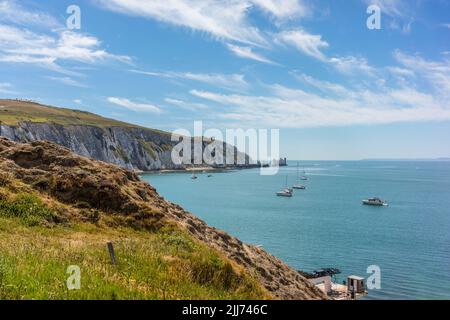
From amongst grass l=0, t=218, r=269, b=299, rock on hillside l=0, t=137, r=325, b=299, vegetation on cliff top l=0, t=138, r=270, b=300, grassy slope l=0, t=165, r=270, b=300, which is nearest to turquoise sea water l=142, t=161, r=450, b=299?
rock on hillside l=0, t=137, r=325, b=299

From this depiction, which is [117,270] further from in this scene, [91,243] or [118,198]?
[118,198]

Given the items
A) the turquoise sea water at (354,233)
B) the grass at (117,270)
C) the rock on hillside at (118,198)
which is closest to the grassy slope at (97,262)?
the grass at (117,270)

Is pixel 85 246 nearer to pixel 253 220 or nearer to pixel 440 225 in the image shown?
pixel 253 220

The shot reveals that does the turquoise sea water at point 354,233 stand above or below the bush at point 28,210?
below

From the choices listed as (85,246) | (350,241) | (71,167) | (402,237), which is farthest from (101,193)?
(402,237)

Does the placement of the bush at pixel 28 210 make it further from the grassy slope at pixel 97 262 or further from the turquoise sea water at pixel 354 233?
the turquoise sea water at pixel 354 233

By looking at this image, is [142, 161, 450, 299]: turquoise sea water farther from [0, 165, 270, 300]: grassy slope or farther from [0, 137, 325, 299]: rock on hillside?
[0, 165, 270, 300]: grassy slope
